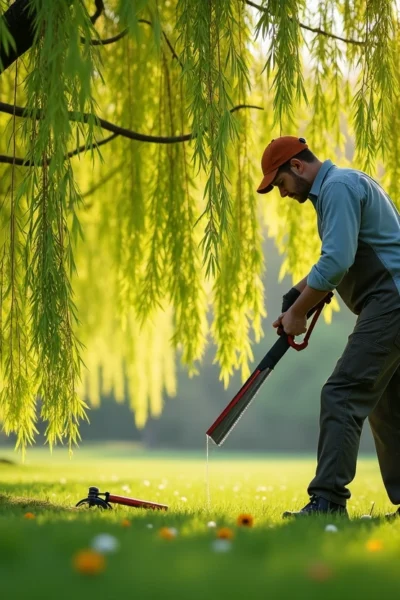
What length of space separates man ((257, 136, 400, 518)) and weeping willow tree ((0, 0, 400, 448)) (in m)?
0.44

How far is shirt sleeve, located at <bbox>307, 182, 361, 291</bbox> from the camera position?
3256 mm

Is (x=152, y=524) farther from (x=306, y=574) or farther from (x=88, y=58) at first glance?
(x=88, y=58)

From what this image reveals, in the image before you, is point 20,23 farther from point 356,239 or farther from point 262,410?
point 262,410

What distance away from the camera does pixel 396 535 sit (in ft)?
8.48

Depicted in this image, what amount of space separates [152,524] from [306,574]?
1.09 meters

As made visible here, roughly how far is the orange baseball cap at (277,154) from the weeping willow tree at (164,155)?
327 millimetres

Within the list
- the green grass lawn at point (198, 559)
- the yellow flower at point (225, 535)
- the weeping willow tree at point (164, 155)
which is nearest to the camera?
the green grass lawn at point (198, 559)

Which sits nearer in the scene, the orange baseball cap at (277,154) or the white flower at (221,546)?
the white flower at (221,546)

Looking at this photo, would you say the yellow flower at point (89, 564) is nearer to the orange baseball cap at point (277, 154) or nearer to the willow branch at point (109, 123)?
the orange baseball cap at point (277, 154)

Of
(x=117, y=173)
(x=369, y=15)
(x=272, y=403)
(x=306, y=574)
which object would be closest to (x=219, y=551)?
(x=306, y=574)

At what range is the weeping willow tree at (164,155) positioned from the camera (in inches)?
147

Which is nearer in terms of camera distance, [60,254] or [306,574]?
[306,574]

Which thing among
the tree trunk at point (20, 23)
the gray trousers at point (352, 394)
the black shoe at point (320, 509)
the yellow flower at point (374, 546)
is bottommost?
the black shoe at point (320, 509)

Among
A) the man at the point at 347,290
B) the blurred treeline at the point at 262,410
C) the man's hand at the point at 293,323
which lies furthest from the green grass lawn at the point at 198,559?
the blurred treeline at the point at 262,410
